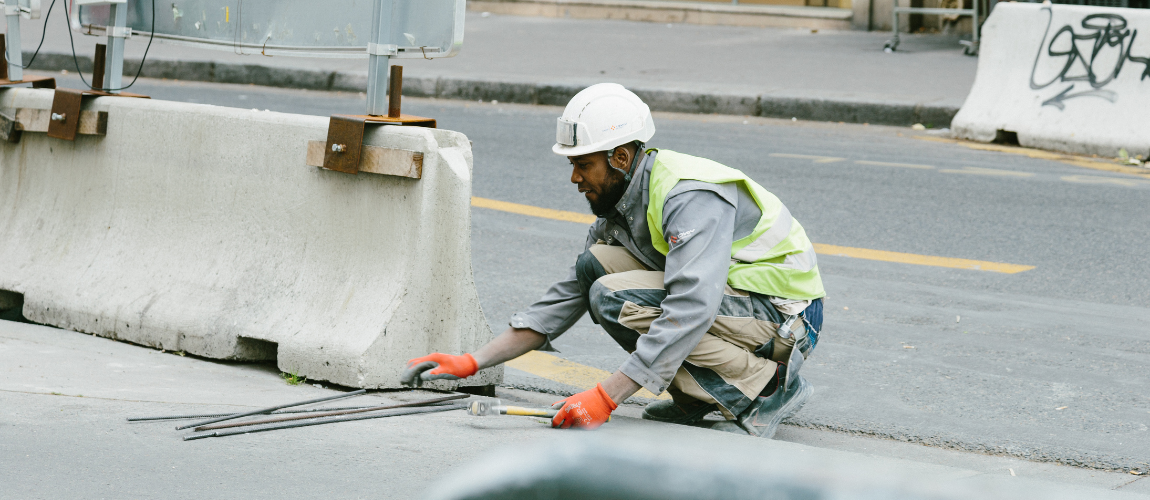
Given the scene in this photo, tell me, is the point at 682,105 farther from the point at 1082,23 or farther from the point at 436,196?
the point at 436,196

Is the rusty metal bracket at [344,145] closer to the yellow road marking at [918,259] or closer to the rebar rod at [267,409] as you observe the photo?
the rebar rod at [267,409]

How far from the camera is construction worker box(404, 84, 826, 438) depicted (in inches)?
118

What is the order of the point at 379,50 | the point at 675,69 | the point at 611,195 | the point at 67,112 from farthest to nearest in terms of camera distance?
1. the point at 675,69
2. the point at 67,112
3. the point at 379,50
4. the point at 611,195

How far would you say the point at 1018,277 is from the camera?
5.28 meters

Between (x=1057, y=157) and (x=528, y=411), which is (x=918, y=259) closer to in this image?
(x=528, y=411)

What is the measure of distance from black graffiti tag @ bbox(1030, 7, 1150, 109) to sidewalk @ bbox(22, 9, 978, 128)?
1083 mm

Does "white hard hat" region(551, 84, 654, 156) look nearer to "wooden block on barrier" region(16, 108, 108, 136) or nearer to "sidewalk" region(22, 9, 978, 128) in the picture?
"wooden block on barrier" region(16, 108, 108, 136)

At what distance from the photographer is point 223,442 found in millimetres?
3047

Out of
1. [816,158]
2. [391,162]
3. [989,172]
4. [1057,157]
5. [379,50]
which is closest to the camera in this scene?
[391,162]

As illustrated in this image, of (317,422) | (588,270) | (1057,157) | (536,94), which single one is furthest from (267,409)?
(536,94)

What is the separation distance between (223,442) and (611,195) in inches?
47.1

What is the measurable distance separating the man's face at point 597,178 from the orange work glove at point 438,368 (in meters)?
0.59

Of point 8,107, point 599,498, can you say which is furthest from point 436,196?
point 599,498

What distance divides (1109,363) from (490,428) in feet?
7.31
